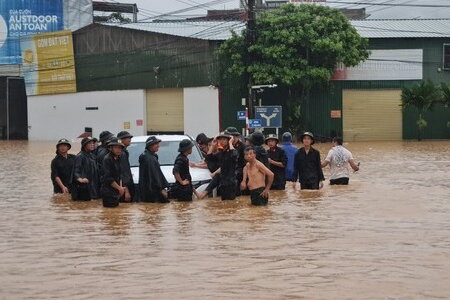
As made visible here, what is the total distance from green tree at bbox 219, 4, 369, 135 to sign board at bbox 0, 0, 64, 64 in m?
20.2

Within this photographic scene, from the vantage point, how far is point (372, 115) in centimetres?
5438

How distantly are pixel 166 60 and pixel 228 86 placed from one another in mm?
4520

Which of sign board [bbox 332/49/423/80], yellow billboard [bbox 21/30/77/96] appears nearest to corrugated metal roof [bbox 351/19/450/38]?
sign board [bbox 332/49/423/80]

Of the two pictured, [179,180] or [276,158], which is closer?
[179,180]

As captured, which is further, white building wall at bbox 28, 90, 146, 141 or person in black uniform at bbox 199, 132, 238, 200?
white building wall at bbox 28, 90, 146, 141

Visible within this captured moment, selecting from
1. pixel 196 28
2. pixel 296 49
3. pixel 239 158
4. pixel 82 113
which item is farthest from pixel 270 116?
pixel 82 113

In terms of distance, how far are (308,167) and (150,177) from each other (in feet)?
11.8

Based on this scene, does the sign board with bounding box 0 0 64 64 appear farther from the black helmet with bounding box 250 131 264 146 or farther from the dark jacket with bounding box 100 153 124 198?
the dark jacket with bounding box 100 153 124 198

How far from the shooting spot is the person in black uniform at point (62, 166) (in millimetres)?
17641

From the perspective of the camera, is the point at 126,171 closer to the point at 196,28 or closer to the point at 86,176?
the point at 86,176

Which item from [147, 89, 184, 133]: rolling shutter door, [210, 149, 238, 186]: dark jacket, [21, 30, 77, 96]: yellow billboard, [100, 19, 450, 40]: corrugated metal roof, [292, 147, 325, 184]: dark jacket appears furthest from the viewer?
[21, 30, 77, 96]: yellow billboard

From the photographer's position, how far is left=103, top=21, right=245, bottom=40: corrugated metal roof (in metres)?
55.4

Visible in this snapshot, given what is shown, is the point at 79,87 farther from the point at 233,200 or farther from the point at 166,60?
the point at 233,200

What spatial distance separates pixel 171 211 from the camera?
1541 cm
